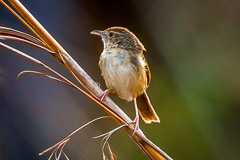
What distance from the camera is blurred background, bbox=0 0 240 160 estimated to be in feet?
15.4

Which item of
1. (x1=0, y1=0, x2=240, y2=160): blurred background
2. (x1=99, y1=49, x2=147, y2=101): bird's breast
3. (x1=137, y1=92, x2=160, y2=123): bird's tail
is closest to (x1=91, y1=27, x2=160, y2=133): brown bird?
(x1=99, y1=49, x2=147, y2=101): bird's breast

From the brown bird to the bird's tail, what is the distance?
20 centimetres

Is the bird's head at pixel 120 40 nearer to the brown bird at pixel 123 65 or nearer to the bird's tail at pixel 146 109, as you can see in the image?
the brown bird at pixel 123 65

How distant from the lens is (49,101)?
4738mm

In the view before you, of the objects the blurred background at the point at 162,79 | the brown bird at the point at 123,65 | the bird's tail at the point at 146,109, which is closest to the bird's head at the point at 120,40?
the brown bird at the point at 123,65

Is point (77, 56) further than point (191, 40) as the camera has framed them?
No

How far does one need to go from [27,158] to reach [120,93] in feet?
5.39

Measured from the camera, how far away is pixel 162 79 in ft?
18.9

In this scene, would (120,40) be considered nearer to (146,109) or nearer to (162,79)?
(146,109)

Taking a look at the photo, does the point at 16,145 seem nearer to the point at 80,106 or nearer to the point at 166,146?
the point at 80,106

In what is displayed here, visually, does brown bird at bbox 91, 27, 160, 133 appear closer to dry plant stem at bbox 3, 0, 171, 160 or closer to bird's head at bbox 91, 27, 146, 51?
bird's head at bbox 91, 27, 146, 51

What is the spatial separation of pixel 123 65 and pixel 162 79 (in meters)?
2.64

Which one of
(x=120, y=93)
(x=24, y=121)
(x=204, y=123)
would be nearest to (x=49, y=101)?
(x=24, y=121)

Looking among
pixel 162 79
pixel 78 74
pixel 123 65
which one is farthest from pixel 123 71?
pixel 162 79
